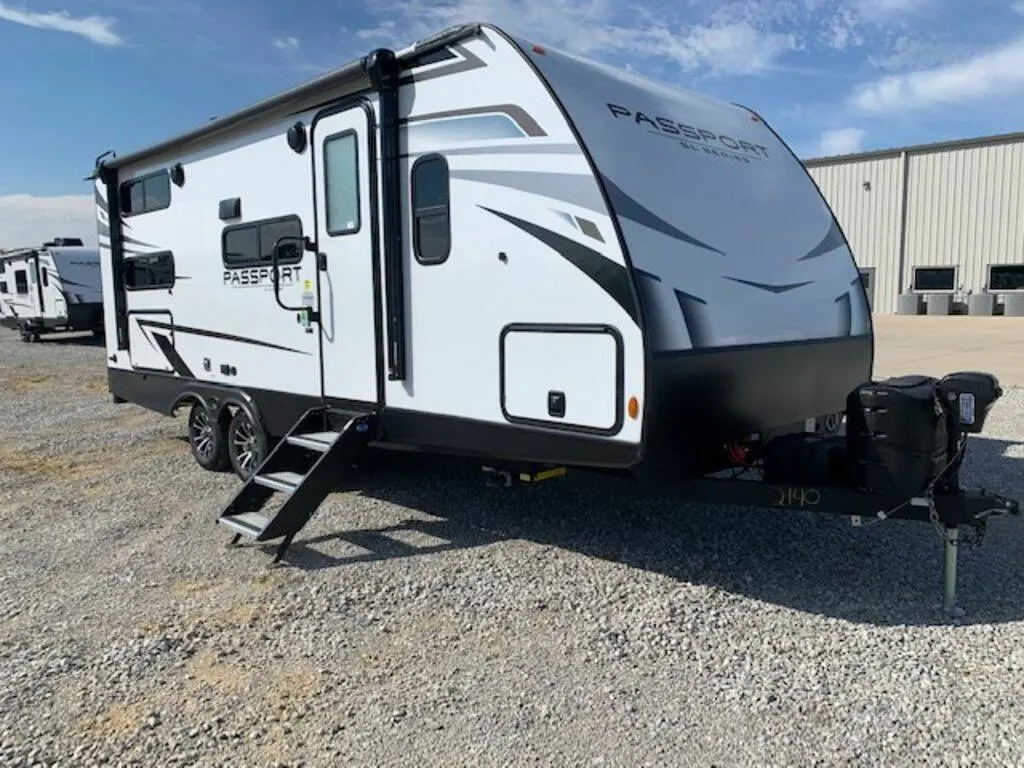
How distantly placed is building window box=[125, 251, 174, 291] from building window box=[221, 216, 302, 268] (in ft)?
3.33

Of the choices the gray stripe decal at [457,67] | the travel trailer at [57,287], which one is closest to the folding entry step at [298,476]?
the gray stripe decal at [457,67]

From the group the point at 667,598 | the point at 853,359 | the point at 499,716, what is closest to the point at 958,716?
the point at 667,598

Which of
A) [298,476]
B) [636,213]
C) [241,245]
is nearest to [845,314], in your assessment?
[636,213]

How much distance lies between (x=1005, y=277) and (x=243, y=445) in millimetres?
24621

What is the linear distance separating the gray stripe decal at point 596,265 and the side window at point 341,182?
1458 mm

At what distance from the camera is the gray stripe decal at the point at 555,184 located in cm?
389

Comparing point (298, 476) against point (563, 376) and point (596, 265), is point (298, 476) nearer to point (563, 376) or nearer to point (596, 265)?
point (563, 376)

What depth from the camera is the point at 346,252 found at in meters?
5.16

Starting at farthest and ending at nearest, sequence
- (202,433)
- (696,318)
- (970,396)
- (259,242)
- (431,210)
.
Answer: (202,433)
(259,242)
(431,210)
(696,318)
(970,396)

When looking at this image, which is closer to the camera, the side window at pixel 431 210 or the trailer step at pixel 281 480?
the side window at pixel 431 210

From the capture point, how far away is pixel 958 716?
9.89ft

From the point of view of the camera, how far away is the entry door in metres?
4.98

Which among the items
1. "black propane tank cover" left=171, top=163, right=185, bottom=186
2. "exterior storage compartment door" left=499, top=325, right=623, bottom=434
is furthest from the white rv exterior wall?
"exterior storage compartment door" left=499, top=325, right=623, bottom=434

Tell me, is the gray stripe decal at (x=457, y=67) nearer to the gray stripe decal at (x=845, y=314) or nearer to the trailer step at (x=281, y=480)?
the trailer step at (x=281, y=480)
